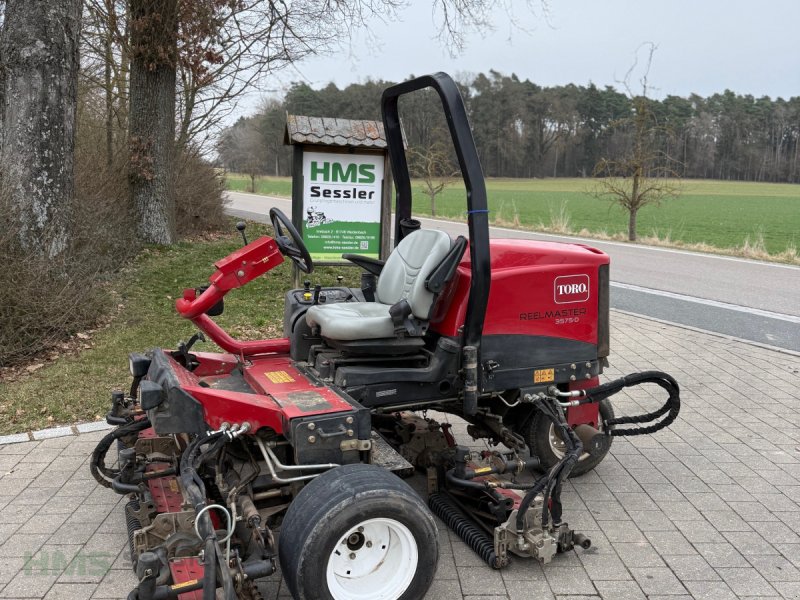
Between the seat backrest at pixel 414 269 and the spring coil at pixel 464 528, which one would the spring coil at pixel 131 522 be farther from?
the seat backrest at pixel 414 269

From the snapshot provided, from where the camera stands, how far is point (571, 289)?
394 cm

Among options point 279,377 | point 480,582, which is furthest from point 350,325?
point 480,582

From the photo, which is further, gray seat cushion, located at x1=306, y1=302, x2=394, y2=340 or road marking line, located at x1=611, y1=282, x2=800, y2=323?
road marking line, located at x1=611, y1=282, x2=800, y2=323

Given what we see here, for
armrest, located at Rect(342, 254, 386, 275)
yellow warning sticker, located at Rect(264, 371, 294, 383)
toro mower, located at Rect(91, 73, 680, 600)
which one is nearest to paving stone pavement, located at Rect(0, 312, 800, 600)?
toro mower, located at Rect(91, 73, 680, 600)

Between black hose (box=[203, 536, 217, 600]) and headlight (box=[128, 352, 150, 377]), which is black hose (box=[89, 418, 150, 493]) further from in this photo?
black hose (box=[203, 536, 217, 600])

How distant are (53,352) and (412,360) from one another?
4.10 meters

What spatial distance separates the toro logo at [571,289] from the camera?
3901mm

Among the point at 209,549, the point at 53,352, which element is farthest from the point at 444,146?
the point at 209,549

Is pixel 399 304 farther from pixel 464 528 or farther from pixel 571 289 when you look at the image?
pixel 464 528

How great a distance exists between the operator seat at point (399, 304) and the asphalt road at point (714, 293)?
555 centimetres

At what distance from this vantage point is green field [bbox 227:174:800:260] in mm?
24203

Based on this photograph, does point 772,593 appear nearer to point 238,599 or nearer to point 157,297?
point 238,599

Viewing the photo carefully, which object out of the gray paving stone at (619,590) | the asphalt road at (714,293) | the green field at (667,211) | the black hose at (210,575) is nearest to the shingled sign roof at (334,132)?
the asphalt road at (714,293)

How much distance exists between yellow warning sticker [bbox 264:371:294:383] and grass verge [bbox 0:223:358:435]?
2.13 m
